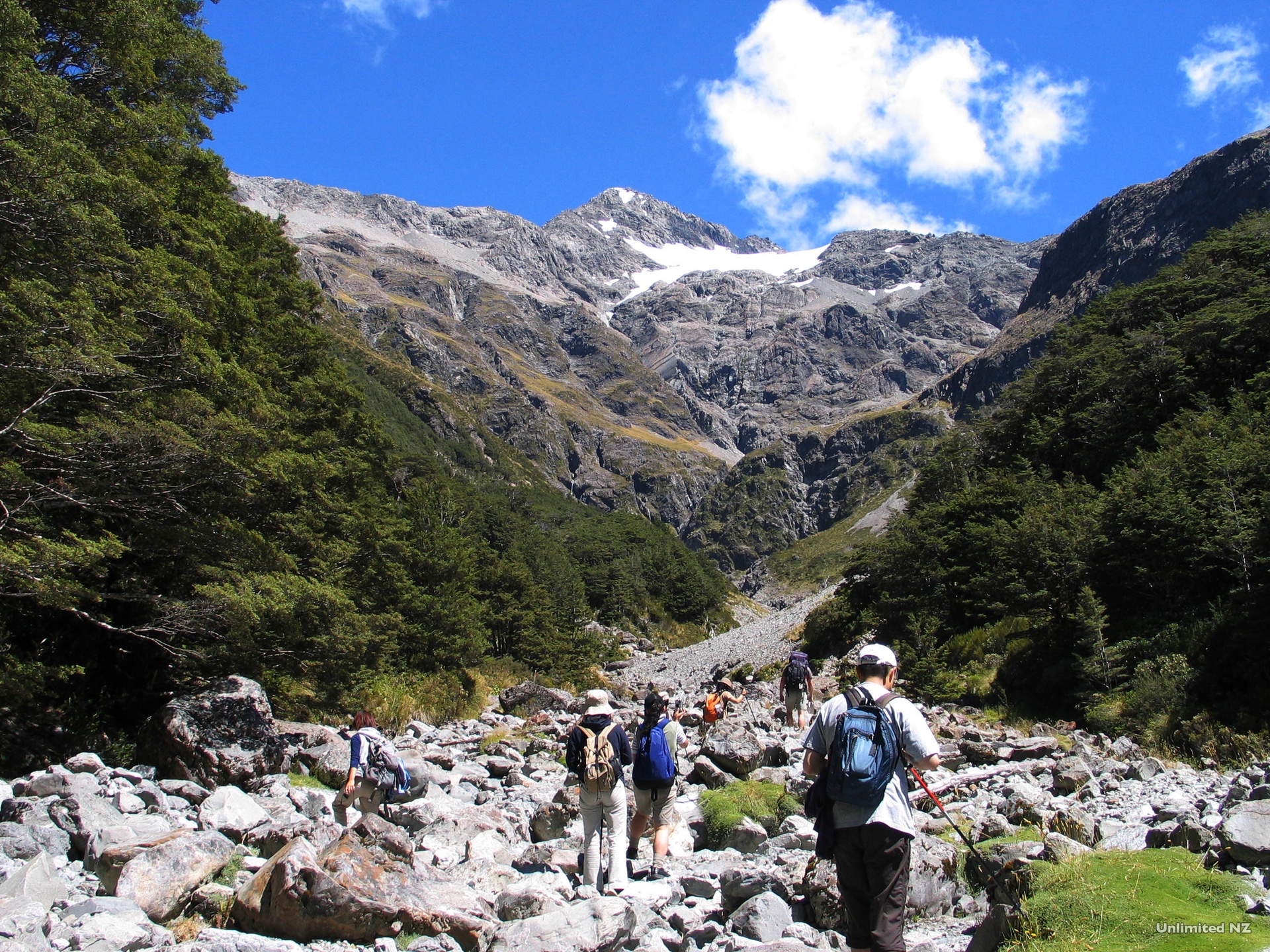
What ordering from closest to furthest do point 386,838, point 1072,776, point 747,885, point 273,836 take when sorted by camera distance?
point 747,885, point 386,838, point 273,836, point 1072,776

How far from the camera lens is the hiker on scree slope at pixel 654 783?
25.5 feet

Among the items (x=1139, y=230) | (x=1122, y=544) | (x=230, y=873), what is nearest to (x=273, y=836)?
(x=230, y=873)

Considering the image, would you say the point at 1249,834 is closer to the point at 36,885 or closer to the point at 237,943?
the point at 237,943

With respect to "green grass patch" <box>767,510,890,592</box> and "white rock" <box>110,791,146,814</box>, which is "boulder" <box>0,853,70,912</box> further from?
"green grass patch" <box>767,510,890,592</box>

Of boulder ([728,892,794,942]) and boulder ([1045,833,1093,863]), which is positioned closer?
boulder ([1045,833,1093,863])

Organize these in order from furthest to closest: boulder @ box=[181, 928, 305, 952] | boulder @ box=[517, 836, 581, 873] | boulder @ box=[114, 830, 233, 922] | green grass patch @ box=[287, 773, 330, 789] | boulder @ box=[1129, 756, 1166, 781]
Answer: green grass patch @ box=[287, 773, 330, 789] < boulder @ box=[1129, 756, 1166, 781] < boulder @ box=[517, 836, 581, 873] < boulder @ box=[114, 830, 233, 922] < boulder @ box=[181, 928, 305, 952]

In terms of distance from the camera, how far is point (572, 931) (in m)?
5.36

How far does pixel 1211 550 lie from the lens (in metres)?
13.9

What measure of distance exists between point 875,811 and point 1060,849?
2.23 meters

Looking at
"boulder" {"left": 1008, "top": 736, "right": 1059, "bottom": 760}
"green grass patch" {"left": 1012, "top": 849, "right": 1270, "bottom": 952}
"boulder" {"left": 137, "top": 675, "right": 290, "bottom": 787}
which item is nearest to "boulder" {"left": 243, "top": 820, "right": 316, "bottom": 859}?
"boulder" {"left": 137, "top": 675, "right": 290, "bottom": 787}

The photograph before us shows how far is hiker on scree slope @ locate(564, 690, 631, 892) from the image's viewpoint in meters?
7.06

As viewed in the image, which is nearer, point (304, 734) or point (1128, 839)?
point (1128, 839)

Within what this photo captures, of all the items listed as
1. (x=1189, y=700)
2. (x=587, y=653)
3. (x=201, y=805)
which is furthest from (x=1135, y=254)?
(x=201, y=805)

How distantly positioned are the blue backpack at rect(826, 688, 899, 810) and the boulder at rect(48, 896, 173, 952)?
4630mm
